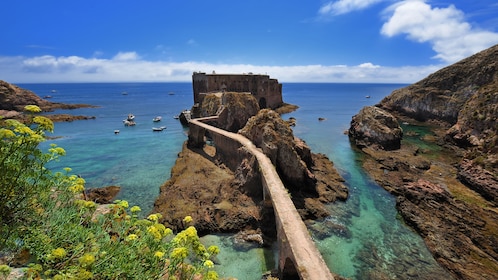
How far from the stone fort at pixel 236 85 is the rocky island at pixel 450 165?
91.0ft

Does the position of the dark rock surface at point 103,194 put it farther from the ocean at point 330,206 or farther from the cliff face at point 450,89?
the cliff face at point 450,89

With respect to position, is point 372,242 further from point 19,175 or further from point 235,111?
point 235,111

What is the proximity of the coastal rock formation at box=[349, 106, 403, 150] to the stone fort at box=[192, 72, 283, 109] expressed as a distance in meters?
28.1

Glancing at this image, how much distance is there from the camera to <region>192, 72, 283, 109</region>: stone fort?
5350 centimetres

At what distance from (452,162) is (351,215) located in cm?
1792

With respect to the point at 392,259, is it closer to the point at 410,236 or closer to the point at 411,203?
the point at 410,236

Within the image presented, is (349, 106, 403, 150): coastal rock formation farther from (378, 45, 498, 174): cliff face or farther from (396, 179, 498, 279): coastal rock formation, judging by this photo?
(396, 179, 498, 279): coastal rock formation

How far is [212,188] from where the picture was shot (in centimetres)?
1950

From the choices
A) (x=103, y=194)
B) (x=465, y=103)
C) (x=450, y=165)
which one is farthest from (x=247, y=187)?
(x=465, y=103)

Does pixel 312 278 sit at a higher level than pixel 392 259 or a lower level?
higher

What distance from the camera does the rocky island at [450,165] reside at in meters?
14.1

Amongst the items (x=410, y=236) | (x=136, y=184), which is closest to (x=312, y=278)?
(x=410, y=236)

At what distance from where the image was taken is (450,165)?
86.0 feet

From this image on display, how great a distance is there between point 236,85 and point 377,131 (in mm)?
33073
